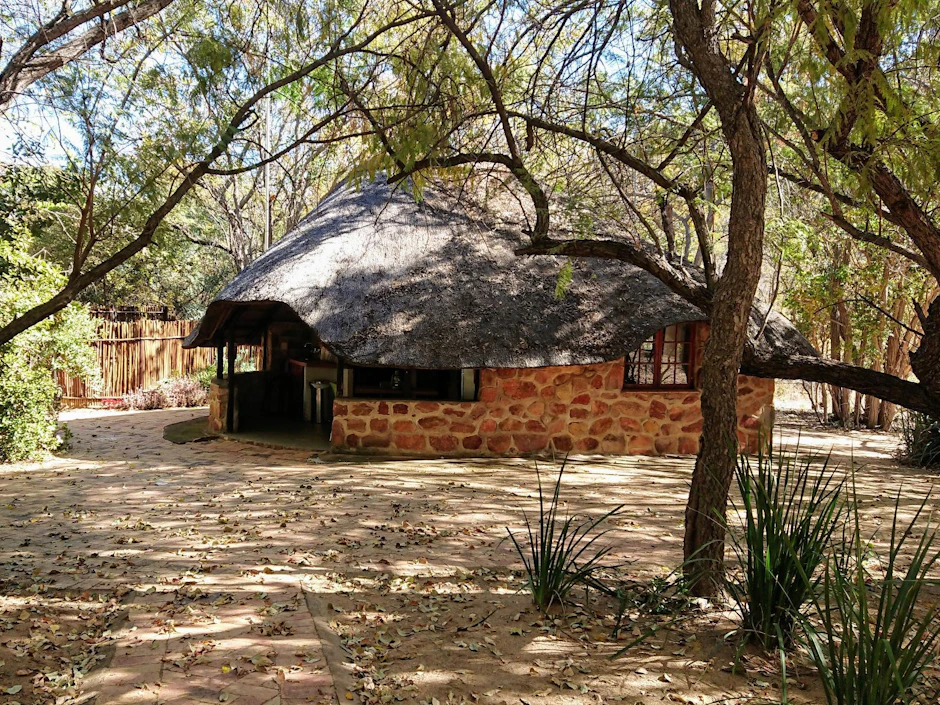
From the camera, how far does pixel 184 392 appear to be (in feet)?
46.2

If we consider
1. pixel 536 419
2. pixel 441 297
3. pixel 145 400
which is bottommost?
pixel 145 400

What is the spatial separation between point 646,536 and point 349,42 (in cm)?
465

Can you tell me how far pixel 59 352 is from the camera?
8.86m

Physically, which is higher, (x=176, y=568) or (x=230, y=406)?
(x=230, y=406)

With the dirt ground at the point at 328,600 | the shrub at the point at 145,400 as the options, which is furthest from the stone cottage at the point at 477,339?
the shrub at the point at 145,400

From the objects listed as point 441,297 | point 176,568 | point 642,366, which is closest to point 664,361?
point 642,366

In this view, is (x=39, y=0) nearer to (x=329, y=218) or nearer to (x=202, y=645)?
(x=202, y=645)

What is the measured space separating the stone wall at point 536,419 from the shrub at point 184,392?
21.2 feet

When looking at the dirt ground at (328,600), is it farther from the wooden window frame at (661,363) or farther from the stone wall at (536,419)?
the wooden window frame at (661,363)

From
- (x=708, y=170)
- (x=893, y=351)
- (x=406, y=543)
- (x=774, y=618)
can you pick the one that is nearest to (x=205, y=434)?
(x=406, y=543)

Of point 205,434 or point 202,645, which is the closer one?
point 202,645

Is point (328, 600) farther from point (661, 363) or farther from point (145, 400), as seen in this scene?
point (145, 400)

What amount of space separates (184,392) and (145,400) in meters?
0.73

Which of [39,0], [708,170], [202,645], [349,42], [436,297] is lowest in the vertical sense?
[202,645]
